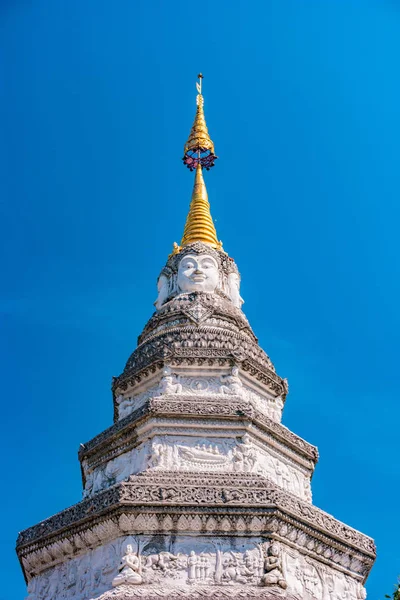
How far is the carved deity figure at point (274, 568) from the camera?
39.5 feet

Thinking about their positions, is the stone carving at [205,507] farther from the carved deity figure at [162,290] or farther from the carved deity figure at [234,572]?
the carved deity figure at [162,290]

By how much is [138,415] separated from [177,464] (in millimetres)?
1359

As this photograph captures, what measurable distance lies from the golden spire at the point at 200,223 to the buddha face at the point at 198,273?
Result: 1580 mm

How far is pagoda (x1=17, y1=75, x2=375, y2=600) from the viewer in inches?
483

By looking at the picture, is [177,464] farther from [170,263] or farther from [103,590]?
[170,263]

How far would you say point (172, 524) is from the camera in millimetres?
12516

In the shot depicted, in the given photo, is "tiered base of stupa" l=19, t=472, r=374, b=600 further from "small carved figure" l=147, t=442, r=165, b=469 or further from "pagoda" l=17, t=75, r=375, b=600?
"small carved figure" l=147, t=442, r=165, b=469

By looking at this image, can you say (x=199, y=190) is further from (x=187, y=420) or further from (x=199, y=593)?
(x=199, y=593)

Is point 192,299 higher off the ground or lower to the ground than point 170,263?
lower

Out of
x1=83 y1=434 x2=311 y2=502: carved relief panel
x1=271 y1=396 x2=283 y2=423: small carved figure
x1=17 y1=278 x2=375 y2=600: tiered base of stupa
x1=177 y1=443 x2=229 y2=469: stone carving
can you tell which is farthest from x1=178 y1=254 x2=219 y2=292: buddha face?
x1=177 y1=443 x2=229 y2=469: stone carving

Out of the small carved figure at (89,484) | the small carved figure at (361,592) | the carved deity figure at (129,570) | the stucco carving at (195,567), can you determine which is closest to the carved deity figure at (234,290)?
the small carved figure at (89,484)

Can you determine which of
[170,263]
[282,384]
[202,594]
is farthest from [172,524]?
[170,263]

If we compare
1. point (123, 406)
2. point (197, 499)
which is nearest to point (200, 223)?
point (123, 406)

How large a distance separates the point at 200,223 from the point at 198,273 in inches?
119
